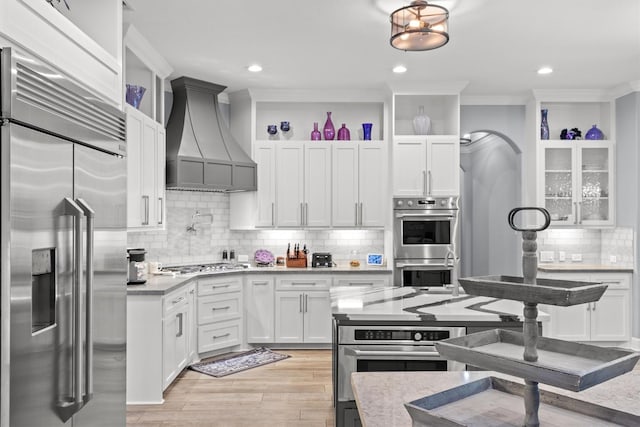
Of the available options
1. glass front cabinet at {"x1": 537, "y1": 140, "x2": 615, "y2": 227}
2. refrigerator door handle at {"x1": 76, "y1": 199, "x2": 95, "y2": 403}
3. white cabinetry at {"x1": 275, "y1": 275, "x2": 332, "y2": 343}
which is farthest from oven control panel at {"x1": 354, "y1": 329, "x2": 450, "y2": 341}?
glass front cabinet at {"x1": 537, "y1": 140, "x2": 615, "y2": 227}

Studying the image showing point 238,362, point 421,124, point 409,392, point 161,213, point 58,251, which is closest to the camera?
point 409,392

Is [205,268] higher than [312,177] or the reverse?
the reverse

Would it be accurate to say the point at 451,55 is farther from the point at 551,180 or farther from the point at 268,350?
the point at 268,350

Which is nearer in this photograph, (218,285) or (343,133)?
A: (218,285)

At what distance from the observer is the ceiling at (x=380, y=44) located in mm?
3770

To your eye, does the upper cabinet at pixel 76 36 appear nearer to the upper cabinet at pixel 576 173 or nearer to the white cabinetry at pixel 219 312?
the white cabinetry at pixel 219 312

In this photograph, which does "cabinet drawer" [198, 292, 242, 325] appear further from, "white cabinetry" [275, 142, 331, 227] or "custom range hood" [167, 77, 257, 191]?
"custom range hood" [167, 77, 257, 191]

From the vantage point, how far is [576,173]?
609 cm

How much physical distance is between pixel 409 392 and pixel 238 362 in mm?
3881

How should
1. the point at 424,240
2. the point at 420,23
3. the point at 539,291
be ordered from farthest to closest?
the point at 424,240, the point at 420,23, the point at 539,291

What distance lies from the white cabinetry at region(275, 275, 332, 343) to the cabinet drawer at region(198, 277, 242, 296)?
44 centimetres

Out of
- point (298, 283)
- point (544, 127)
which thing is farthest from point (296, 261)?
point (544, 127)

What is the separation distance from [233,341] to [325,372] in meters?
1.18

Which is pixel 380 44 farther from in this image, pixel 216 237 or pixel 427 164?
pixel 216 237
